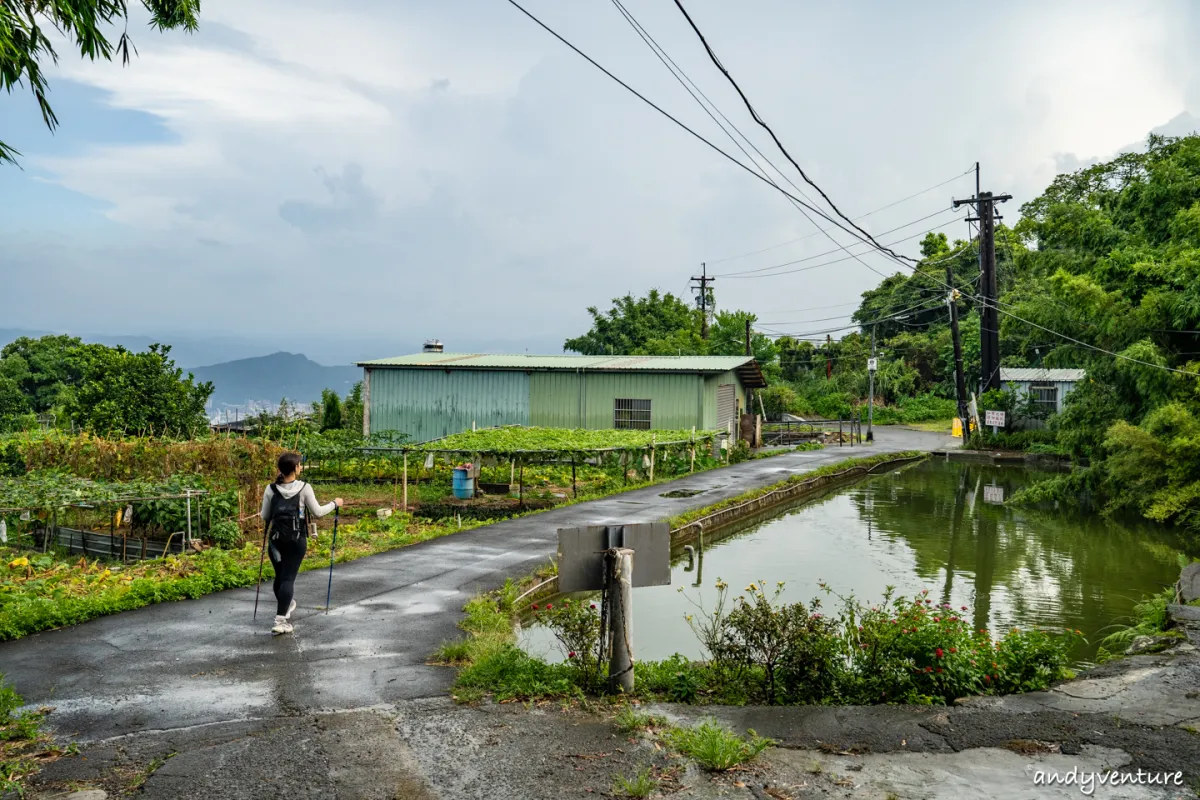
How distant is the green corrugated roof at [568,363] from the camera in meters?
28.8

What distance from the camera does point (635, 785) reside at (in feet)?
16.1

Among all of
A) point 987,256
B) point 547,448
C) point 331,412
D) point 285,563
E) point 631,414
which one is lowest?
point 285,563

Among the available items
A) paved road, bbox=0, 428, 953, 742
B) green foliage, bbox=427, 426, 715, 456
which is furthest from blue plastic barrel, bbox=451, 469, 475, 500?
paved road, bbox=0, 428, 953, 742

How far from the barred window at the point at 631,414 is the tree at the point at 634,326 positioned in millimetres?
25930

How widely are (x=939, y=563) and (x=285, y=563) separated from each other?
11.1 m

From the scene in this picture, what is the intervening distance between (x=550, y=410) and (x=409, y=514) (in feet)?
41.6

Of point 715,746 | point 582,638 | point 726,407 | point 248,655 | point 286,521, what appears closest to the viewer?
point 715,746

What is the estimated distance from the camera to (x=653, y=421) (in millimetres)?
28656

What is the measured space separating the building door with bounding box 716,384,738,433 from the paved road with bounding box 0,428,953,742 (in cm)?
1937

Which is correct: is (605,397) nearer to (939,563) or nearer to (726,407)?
(726,407)

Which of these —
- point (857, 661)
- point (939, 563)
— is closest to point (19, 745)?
point (857, 661)

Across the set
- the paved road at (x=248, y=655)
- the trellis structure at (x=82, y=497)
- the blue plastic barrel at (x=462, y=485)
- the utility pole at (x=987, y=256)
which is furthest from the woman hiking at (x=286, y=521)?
the utility pole at (x=987, y=256)

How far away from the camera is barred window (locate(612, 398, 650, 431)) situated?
2872 centimetres

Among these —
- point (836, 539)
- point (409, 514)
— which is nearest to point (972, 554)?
point (836, 539)
